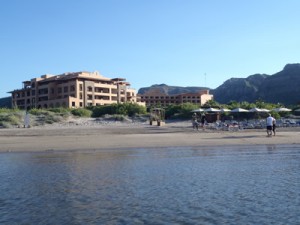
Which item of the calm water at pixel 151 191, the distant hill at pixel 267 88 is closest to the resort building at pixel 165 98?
the distant hill at pixel 267 88

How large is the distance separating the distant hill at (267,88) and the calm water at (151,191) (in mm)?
138865

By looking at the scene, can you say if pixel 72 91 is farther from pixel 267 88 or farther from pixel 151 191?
pixel 267 88

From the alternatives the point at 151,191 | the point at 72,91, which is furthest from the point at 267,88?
the point at 151,191

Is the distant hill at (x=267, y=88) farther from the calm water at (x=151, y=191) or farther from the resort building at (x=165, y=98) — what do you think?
the calm water at (x=151, y=191)

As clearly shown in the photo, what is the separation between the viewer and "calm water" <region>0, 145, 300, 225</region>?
6.34m

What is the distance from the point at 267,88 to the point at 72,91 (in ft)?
337

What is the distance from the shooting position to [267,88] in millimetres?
167500

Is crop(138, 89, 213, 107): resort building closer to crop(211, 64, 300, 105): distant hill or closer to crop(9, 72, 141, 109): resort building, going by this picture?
crop(9, 72, 141, 109): resort building

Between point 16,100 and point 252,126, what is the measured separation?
85563 millimetres

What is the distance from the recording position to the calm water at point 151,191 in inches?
249

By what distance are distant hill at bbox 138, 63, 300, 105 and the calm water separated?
139 m

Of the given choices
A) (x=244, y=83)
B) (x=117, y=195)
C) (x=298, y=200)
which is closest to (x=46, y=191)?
(x=117, y=195)

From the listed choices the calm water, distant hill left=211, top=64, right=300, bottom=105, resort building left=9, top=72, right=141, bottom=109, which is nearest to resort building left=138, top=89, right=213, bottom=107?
resort building left=9, top=72, right=141, bottom=109

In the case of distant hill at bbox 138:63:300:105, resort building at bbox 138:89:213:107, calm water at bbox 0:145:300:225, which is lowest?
calm water at bbox 0:145:300:225
